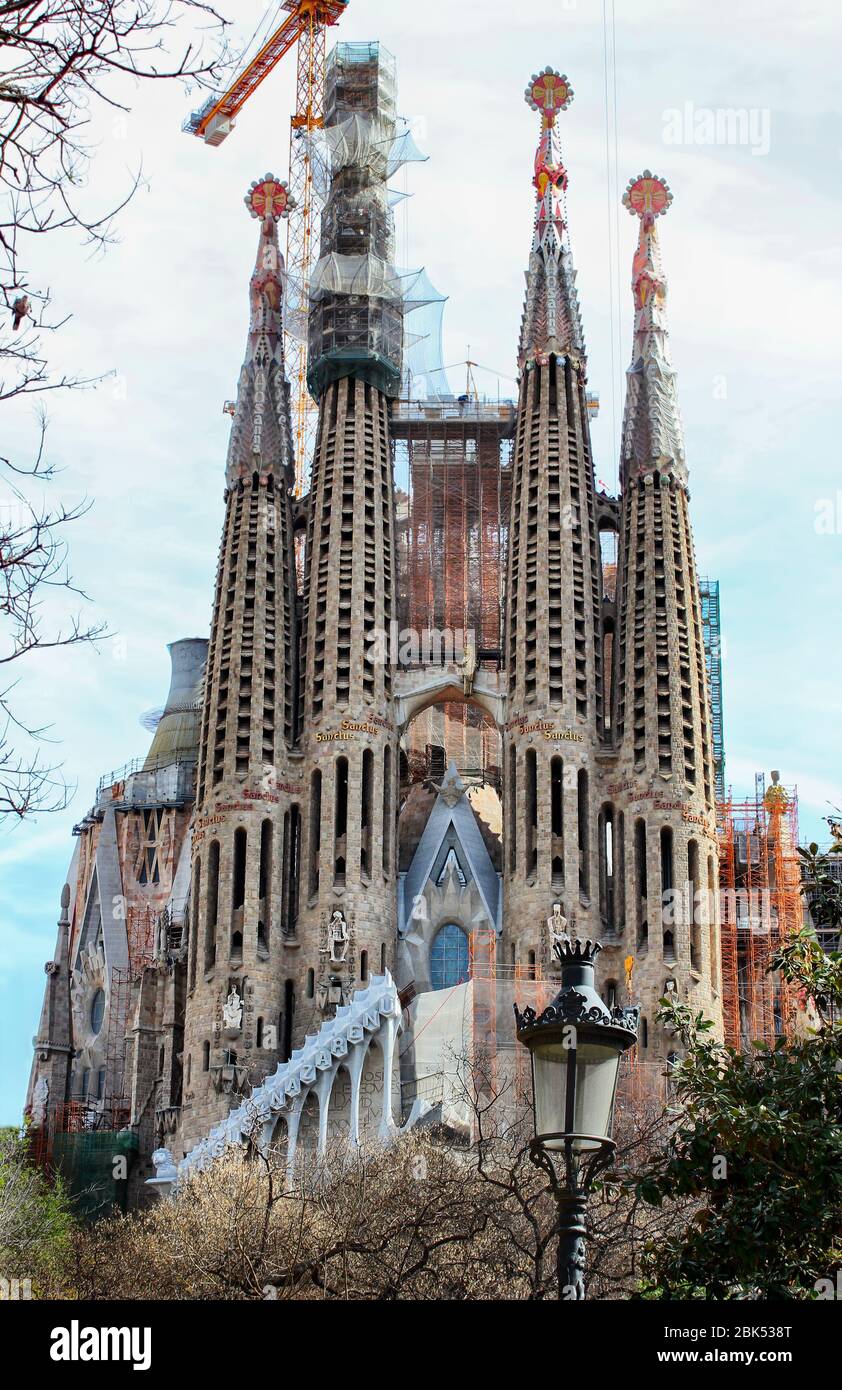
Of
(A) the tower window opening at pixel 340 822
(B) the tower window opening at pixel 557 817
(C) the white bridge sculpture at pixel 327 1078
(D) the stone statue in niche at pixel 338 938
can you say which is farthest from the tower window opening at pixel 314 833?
(B) the tower window opening at pixel 557 817

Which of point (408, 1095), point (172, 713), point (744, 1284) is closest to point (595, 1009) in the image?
point (744, 1284)

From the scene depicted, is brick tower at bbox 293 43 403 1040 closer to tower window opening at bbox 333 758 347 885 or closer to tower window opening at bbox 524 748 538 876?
tower window opening at bbox 333 758 347 885

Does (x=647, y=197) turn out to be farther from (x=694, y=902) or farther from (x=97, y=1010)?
(x=97, y=1010)

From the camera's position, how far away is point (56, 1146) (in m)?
70.2

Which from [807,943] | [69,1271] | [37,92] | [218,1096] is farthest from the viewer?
[218,1096]

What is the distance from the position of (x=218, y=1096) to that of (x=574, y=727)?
15.5 m

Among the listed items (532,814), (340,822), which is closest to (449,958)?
(532,814)

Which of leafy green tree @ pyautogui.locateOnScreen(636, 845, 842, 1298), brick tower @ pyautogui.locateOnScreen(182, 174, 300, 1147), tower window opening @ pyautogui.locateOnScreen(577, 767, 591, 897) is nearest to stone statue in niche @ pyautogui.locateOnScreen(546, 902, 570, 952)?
tower window opening @ pyautogui.locateOnScreen(577, 767, 591, 897)

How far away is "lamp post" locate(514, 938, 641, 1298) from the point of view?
12.5 m

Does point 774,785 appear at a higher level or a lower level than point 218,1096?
higher

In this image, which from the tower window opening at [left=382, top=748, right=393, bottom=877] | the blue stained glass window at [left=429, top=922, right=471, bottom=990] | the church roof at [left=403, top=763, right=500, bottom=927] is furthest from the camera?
the church roof at [left=403, top=763, right=500, bottom=927]

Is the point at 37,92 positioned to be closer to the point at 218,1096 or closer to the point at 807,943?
the point at 807,943

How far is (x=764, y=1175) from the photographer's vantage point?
18641mm

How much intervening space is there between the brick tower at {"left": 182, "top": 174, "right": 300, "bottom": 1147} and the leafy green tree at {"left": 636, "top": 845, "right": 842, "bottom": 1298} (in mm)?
41397
